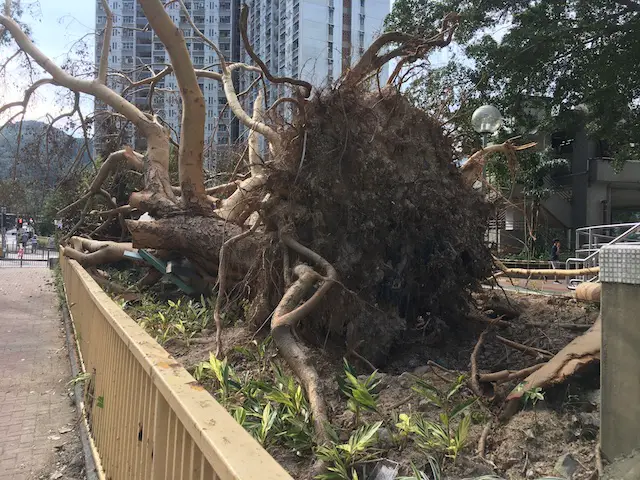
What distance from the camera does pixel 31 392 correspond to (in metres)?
5.71

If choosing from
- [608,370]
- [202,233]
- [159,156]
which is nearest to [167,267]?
[202,233]

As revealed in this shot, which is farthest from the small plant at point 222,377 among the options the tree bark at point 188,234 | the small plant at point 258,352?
the tree bark at point 188,234

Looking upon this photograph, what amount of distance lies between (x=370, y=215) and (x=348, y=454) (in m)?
2.87

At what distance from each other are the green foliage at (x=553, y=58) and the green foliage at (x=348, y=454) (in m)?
10.00

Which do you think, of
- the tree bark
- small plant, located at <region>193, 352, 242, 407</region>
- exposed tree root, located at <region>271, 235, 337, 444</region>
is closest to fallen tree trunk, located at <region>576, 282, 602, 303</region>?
exposed tree root, located at <region>271, 235, 337, 444</region>

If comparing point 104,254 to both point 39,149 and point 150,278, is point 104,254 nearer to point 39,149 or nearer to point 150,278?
point 150,278

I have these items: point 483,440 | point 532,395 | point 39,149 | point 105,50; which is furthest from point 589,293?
point 39,149

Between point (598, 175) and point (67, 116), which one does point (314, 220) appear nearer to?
point (67, 116)

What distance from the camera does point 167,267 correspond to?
766cm

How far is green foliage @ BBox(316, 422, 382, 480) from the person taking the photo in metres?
2.52

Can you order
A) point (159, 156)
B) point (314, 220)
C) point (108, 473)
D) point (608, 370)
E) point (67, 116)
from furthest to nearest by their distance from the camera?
point (67, 116)
point (159, 156)
point (314, 220)
point (108, 473)
point (608, 370)

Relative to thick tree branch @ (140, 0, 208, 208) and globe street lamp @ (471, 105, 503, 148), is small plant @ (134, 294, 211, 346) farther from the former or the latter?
globe street lamp @ (471, 105, 503, 148)

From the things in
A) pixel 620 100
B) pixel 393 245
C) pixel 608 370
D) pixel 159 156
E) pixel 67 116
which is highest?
pixel 620 100

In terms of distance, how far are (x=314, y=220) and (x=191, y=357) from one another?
1852 mm
